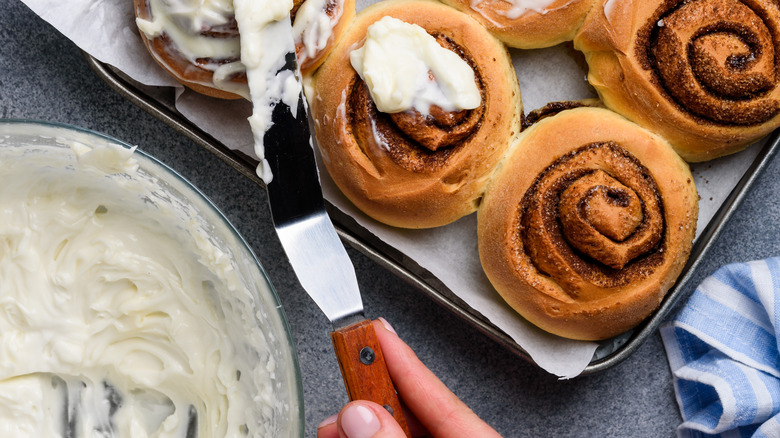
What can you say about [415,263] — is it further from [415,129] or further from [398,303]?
[415,129]

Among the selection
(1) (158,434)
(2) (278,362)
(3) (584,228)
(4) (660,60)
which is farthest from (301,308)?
(4) (660,60)

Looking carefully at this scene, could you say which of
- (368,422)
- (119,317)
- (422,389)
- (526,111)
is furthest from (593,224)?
(119,317)

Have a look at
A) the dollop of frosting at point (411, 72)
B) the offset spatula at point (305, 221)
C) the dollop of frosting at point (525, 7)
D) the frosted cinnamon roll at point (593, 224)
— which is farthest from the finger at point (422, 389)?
the dollop of frosting at point (525, 7)

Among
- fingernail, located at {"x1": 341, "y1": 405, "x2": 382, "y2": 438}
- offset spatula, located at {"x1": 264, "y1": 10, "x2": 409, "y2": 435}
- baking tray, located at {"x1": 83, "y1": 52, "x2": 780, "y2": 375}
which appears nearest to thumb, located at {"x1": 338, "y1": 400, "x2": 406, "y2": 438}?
fingernail, located at {"x1": 341, "y1": 405, "x2": 382, "y2": 438}

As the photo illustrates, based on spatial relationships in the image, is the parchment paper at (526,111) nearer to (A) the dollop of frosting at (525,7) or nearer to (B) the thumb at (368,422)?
(A) the dollop of frosting at (525,7)

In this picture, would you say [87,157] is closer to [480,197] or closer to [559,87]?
[480,197]

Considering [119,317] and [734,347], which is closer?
[119,317]

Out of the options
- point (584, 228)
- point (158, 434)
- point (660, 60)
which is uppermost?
point (660, 60)
